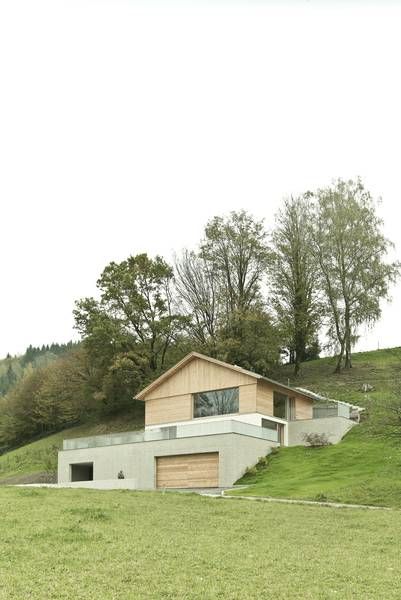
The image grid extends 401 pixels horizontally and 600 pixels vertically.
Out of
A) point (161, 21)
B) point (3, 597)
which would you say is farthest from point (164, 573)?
point (161, 21)

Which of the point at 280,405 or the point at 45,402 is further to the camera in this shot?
the point at 45,402

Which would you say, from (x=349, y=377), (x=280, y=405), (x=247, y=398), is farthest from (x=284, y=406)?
(x=349, y=377)

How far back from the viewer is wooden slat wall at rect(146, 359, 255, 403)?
44375 millimetres

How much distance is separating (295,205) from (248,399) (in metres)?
27.4

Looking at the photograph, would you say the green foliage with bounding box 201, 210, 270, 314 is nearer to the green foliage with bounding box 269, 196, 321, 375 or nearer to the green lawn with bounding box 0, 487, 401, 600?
the green foliage with bounding box 269, 196, 321, 375

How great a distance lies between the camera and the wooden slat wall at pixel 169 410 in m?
46.2

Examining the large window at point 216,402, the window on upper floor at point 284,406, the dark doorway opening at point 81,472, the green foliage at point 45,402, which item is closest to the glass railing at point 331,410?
the window on upper floor at point 284,406

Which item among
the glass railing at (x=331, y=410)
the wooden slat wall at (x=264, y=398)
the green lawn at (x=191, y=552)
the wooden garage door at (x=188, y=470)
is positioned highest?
the wooden slat wall at (x=264, y=398)

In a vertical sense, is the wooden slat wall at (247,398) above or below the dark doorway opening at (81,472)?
above

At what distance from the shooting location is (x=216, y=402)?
45.1 m

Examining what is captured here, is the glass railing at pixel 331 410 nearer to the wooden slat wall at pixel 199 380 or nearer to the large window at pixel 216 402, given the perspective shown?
the wooden slat wall at pixel 199 380

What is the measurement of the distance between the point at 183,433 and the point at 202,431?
4.61ft

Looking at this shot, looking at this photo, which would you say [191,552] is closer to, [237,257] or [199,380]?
[199,380]

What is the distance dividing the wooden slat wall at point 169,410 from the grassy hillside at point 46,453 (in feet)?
26.6
